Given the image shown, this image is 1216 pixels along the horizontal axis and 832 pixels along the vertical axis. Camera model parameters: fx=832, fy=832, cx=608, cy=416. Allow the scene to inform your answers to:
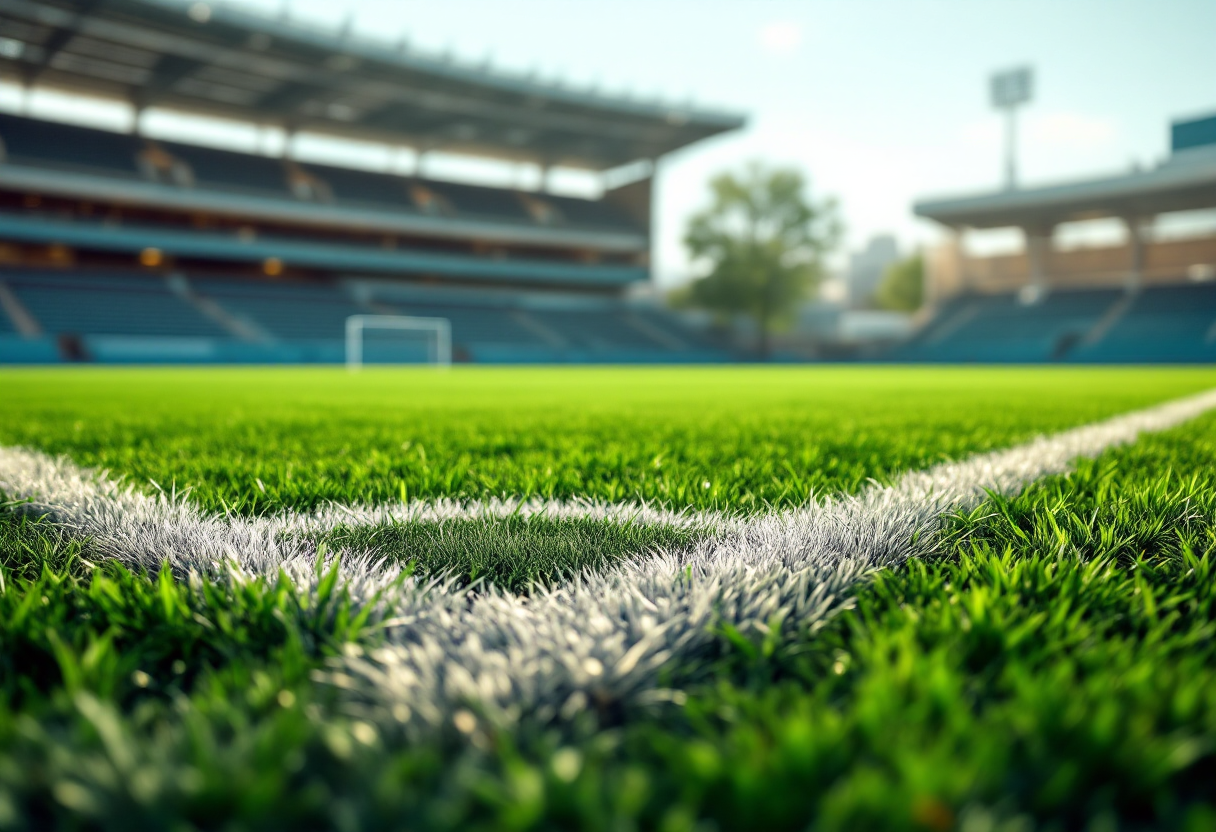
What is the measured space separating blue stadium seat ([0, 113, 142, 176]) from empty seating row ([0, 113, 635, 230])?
0.10 feet

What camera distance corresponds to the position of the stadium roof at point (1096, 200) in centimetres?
3185

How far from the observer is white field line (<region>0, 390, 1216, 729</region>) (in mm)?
971

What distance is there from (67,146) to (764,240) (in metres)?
35.1

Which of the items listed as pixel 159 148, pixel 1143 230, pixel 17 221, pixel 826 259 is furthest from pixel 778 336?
pixel 17 221

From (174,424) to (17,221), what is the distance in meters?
30.6

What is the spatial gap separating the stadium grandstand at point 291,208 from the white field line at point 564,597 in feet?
93.5

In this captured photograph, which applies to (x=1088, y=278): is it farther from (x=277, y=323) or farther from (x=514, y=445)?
(x=514, y=445)

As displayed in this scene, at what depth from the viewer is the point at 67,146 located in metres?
31.3

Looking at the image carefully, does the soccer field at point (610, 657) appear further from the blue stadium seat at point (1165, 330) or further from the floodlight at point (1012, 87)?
the floodlight at point (1012, 87)

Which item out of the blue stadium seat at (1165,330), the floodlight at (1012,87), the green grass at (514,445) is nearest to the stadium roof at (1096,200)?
the blue stadium seat at (1165,330)

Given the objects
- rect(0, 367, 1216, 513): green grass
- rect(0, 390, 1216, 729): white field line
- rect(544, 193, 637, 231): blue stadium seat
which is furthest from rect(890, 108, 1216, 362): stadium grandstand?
rect(0, 390, 1216, 729): white field line

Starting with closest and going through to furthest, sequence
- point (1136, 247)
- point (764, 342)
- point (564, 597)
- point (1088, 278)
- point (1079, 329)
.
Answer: point (564, 597) → point (1079, 329) → point (1136, 247) → point (1088, 278) → point (764, 342)

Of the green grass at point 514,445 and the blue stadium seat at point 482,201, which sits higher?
the blue stadium seat at point 482,201

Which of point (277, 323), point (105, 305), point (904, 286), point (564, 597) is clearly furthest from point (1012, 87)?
point (564, 597)
